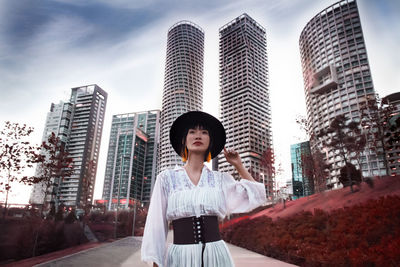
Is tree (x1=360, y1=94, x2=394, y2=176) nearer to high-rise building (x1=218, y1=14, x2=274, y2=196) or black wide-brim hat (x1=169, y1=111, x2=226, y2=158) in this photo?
black wide-brim hat (x1=169, y1=111, x2=226, y2=158)

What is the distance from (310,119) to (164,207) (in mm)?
16613

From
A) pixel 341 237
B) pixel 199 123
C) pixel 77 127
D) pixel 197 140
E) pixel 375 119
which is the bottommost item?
pixel 341 237

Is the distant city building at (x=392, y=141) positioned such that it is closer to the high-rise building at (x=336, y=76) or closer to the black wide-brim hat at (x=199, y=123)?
Result: the high-rise building at (x=336, y=76)

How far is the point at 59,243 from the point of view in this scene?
14320 millimetres

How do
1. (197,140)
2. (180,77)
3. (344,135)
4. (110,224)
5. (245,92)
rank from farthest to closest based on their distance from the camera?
(180,77) < (245,92) < (110,224) < (344,135) < (197,140)

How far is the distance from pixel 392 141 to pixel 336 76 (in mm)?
7104

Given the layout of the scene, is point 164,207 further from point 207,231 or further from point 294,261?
point 294,261

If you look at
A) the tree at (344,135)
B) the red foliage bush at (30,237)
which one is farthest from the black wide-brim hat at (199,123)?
the red foliage bush at (30,237)

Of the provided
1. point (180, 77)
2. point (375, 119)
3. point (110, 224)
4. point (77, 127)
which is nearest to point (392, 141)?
point (375, 119)

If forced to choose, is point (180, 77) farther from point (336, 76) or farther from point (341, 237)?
point (341, 237)

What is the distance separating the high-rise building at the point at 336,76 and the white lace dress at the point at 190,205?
14034 mm

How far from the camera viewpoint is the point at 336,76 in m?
17.0

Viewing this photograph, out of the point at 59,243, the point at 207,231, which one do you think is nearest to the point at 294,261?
the point at 207,231

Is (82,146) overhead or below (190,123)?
overhead
